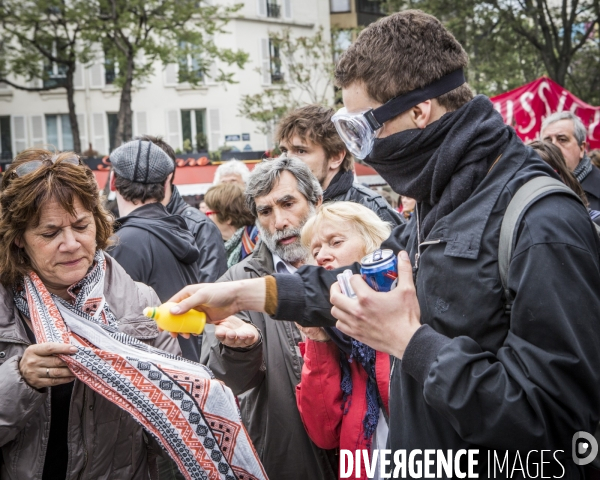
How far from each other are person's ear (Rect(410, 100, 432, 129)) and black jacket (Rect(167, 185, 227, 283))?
3622mm

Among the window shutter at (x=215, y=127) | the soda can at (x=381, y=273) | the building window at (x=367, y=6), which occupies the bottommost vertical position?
the soda can at (x=381, y=273)

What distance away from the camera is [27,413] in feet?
8.87

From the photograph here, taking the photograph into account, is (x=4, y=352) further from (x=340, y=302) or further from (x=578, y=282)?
(x=578, y=282)

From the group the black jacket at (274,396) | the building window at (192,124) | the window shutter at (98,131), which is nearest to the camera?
the black jacket at (274,396)

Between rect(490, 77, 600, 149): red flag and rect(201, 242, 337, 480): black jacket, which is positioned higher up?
rect(490, 77, 600, 149): red flag

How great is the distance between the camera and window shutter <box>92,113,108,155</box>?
37.8 meters

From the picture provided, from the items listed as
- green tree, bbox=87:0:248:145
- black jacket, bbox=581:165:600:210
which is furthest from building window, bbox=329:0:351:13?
black jacket, bbox=581:165:600:210

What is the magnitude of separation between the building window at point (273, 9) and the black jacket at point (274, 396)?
39001 mm

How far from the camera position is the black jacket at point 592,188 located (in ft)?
20.6

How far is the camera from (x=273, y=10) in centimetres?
4053

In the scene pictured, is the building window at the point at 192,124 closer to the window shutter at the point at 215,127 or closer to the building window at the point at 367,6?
the window shutter at the point at 215,127

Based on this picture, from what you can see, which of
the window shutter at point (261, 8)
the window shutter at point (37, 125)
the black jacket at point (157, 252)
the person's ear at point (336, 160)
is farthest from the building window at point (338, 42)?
the black jacket at point (157, 252)

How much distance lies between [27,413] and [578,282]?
6.58 feet

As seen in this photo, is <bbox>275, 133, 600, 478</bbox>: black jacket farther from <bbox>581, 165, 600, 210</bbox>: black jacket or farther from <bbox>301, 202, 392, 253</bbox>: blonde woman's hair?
<bbox>581, 165, 600, 210</bbox>: black jacket
